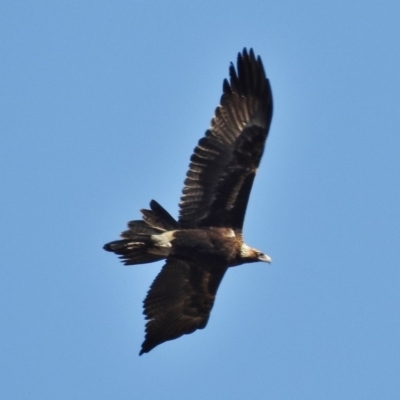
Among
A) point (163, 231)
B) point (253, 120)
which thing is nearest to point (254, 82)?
point (253, 120)

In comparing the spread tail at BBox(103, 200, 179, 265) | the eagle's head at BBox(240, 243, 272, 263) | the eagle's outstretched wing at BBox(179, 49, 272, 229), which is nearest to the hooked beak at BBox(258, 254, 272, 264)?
the eagle's head at BBox(240, 243, 272, 263)

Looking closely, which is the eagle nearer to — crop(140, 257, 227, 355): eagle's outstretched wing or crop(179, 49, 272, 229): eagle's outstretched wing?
crop(179, 49, 272, 229): eagle's outstretched wing

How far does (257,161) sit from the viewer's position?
27703 mm

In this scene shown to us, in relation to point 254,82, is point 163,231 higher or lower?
lower

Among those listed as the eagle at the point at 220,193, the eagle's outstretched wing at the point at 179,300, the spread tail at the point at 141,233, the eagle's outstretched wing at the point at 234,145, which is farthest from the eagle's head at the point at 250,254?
the spread tail at the point at 141,233

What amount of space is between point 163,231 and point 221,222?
88 centimetres

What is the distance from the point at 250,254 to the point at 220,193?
991 mm

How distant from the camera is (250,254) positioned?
2803 centimetres

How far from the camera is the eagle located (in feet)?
90.4

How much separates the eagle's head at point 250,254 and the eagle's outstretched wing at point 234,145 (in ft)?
1.88

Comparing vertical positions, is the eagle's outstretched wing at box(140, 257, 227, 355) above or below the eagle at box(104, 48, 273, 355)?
below

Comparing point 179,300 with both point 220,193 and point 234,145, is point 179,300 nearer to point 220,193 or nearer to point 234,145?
point 220,193

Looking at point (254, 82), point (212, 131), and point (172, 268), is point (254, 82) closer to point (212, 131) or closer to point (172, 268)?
point (212, 131)

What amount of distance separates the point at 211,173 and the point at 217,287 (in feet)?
5.87
